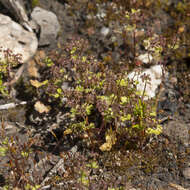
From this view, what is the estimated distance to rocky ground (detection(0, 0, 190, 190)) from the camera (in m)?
4.50

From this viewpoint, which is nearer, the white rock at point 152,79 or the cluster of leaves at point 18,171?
the cluster of leaves at point 18,171

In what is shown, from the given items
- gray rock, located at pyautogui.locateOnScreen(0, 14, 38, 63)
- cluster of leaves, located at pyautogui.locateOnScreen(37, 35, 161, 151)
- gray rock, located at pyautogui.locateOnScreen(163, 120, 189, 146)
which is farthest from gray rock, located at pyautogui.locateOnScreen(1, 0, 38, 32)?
gray rock, located at pyautogui.locateOnScreen(163, 120, 189, 146)

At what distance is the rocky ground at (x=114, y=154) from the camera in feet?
14.8

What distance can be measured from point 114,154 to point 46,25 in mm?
3826

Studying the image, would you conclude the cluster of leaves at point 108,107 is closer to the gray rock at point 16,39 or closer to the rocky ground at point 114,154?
the rocky ground at point 114,154

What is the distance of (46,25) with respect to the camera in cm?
663

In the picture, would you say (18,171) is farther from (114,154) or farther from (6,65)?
(6,65)

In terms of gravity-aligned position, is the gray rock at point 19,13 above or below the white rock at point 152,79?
above

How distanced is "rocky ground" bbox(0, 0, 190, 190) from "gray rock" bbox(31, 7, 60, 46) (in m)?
1.54

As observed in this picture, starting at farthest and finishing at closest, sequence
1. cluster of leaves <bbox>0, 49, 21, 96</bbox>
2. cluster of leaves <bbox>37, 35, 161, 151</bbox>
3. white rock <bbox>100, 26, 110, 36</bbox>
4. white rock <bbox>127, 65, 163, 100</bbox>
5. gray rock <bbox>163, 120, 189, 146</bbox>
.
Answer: white rock <bbox>100, 26, 110, 36</bbox> → white rock <bbox>127, 65, 163, 100</bbox> → cluster of leaves <bbox>0, 49, 21, 96</bbox> → gray rock <bbox>163, 120, 189, 146</bbox> → cluster of leaves <bbox>37, 35, 161, 151</bbox>

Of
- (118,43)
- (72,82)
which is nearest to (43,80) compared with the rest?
(72,82)

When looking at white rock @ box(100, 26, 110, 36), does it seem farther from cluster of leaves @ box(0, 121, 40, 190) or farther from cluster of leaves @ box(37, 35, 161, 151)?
cluster of leaves @ box(0, 121, 40, 190)

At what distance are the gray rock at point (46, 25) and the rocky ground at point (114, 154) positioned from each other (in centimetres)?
154

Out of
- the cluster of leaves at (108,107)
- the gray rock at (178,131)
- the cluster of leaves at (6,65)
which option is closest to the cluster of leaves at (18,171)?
the cluster of leaves at (108,107)
